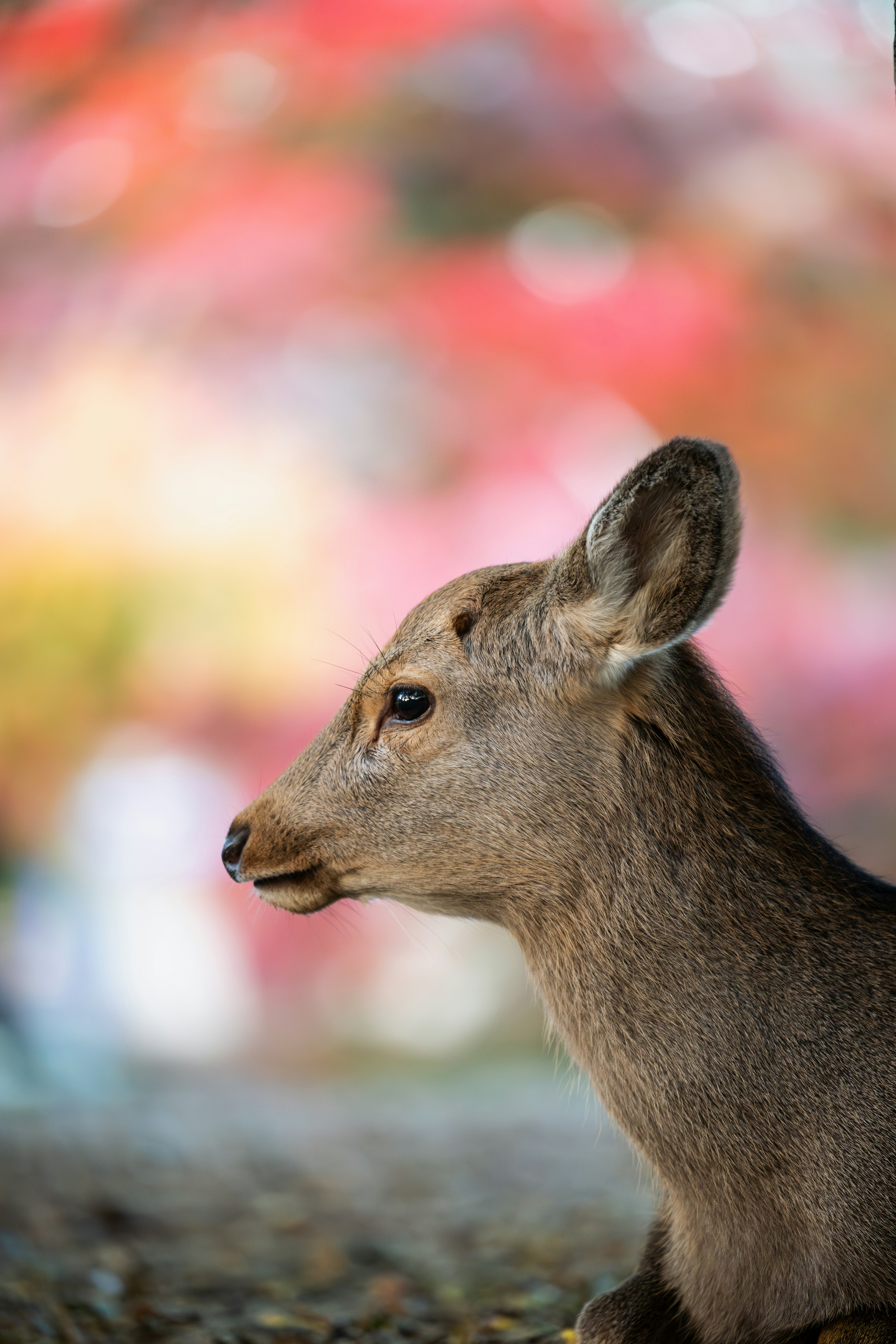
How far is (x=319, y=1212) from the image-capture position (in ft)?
16.1

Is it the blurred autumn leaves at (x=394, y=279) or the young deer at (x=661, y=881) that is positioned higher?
the blurred autumn leaves at (x=394, y=279)

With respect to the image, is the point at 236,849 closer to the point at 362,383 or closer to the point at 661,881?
the point at 661,881

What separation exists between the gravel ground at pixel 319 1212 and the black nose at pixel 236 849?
0.73 meters

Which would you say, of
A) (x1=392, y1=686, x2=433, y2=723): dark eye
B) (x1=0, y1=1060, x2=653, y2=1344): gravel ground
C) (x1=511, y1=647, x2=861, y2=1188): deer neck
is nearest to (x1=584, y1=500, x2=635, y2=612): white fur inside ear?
(x1=511, y1=647, x2=861, y2=1188): deer neck

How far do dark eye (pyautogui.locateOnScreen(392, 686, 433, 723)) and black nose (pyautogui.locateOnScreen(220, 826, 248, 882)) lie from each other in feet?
1.19

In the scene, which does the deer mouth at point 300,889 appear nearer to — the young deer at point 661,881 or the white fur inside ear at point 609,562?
the young deer at point 661,881

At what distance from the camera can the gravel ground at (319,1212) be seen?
3.51 meters

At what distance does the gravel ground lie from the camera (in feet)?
11.5

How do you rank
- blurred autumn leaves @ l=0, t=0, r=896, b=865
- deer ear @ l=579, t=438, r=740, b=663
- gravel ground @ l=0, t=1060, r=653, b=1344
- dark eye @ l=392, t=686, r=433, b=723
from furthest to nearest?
blurred autumn leaves @ l=0, t=0, r=896, b=865, gravel ground @ l=0, t=1060, r=653, b=1344, dark eye @ l=392, t=686, r=433, b=723, deer ear @ l=579, t=438, r=740, b=663

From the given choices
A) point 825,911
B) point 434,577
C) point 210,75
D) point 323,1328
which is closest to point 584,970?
point 825,911

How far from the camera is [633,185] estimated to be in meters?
6.70

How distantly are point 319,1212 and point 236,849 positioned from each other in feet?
9.46

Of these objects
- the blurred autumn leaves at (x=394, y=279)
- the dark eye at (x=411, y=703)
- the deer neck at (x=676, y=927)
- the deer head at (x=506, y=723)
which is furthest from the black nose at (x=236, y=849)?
the blurred autumn leaves at (x=394, y=279)

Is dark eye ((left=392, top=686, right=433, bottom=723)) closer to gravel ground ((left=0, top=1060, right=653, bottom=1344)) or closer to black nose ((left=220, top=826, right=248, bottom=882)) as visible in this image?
black nose ((left=220, top=826, right=248, bottom=882))
